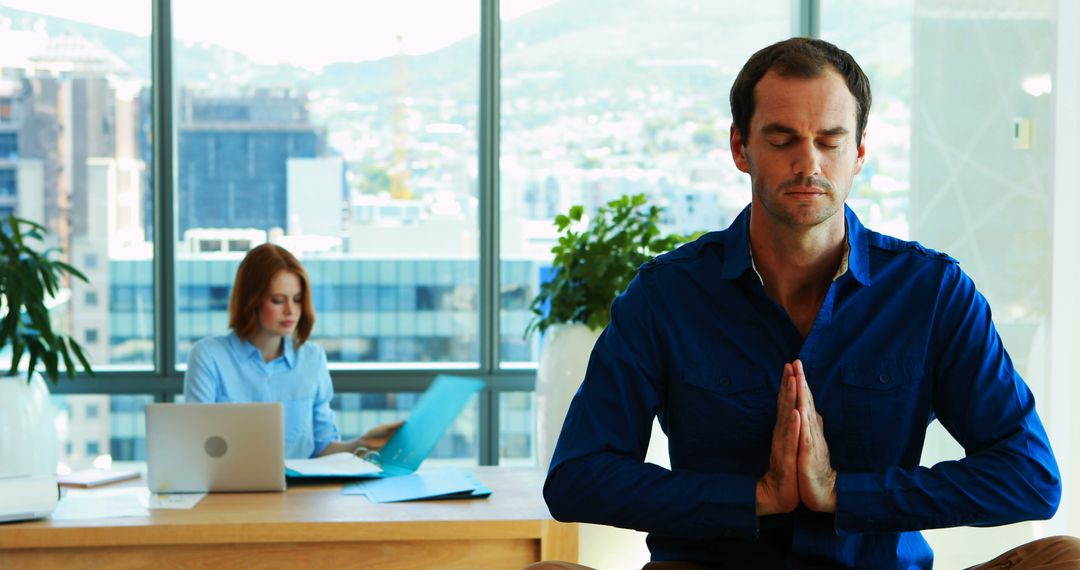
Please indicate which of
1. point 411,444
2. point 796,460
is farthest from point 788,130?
point 411,444

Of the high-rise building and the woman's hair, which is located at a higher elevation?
the high-rise building

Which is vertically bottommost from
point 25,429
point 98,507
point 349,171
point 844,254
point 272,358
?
point 25,429

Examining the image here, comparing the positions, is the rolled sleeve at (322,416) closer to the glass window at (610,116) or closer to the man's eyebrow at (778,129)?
the glass window at (610,116)

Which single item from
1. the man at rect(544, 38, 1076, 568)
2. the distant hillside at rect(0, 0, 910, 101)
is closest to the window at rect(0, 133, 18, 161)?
the distant hillside at rect(0, 0, 910, 101)

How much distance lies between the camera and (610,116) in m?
5.57

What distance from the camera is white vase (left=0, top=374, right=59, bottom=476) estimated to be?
15.1 feet

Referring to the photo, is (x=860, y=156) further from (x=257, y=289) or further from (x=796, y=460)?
(x=257, y=289)

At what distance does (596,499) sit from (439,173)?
12.1 ft

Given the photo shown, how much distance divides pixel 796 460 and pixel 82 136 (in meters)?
4.33

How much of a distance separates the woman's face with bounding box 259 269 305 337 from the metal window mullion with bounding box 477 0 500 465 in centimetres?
156

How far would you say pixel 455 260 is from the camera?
218 inches

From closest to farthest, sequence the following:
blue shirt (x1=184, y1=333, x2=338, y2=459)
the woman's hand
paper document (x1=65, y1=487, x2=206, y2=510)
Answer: paper document (x1=65, y1=487, x2=206, y2=510)
the woman's hand
blue shirt (x1=184, y1=333, x2=338, y2=459)

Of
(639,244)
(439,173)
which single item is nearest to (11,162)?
(439,173)

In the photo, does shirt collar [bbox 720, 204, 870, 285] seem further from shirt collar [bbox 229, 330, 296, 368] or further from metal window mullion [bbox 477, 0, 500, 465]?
metal window mullion [bbox 477, 0, 500, 465]
